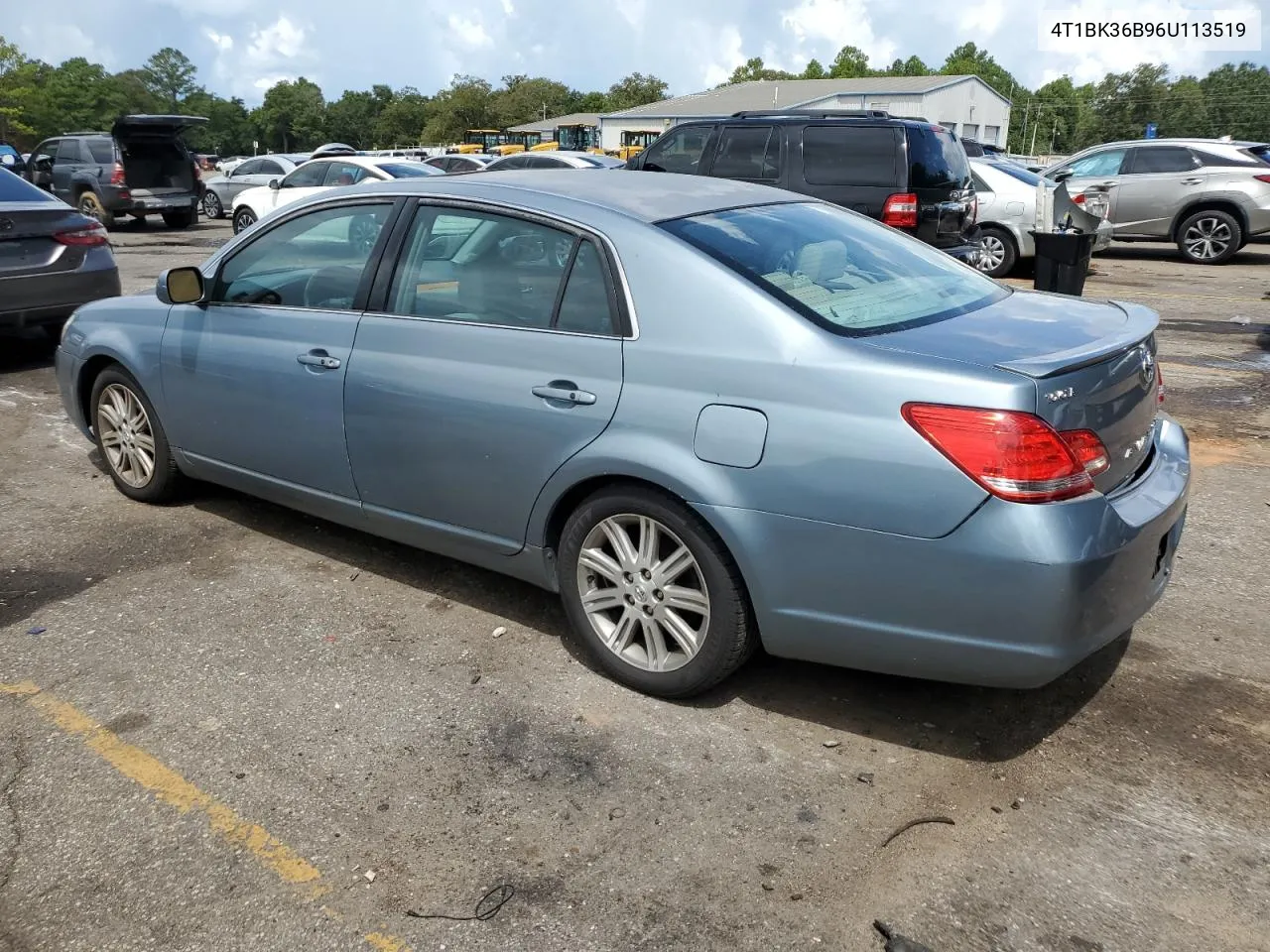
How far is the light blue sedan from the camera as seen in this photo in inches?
113

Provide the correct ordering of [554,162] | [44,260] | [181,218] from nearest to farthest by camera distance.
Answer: [44,260], [554,162], [181,218]

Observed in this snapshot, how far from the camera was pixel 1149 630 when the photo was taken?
3984mm

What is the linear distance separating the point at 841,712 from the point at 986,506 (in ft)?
3.27

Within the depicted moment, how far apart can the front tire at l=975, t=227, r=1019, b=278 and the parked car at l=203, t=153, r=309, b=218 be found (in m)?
16.2

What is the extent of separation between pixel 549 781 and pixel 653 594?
2.24 ft

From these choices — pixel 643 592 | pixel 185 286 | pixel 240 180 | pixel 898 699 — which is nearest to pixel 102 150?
pixel 240 180

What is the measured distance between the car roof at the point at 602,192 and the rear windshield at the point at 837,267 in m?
0.10

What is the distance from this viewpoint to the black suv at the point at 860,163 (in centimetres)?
1026

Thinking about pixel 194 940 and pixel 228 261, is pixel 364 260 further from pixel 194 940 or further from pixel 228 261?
pixel 194 940

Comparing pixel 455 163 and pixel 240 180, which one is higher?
pixel 455 163

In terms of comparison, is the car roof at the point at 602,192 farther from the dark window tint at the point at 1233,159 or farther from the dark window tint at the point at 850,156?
the dark window tint at the point at 1233,159

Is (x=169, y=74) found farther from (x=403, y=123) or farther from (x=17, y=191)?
(x=17, y=191)

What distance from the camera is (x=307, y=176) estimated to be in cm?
1691

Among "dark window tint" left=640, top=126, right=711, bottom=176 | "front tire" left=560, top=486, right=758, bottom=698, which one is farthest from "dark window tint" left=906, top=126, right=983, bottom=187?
"front tire" left=560, top=486, right=758, bottom=698
